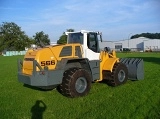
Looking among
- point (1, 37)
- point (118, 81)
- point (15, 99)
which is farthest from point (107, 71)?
point (1, 37)

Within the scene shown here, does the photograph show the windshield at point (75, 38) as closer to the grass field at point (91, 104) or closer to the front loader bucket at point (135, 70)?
the grass field at point (91, 104)

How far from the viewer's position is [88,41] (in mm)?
10281

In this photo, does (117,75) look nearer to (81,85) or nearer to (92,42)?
(92,42)

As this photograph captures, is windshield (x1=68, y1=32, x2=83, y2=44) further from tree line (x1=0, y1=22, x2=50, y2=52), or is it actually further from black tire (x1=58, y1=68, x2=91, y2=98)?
tree line (x1=0, y1=22, x2=50, y2=52)

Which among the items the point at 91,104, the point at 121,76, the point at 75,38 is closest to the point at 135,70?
the point at 121,76

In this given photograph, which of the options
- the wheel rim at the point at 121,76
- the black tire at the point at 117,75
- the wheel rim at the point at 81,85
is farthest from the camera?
the wheel rim at the point at 121,76

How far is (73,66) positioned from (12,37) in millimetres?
103406

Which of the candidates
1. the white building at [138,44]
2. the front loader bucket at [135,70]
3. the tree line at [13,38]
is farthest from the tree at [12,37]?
the front loader bucket at [135,70]

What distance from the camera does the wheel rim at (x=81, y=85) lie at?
29.8 ft

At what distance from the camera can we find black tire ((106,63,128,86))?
1070 cm

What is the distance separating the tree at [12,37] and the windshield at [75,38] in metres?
99.2

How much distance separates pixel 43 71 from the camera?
8.27 m

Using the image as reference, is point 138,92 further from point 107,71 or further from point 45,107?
point 45,107

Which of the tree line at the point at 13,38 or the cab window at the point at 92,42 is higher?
the tree line at the point at 13,38
